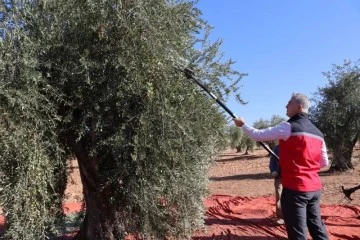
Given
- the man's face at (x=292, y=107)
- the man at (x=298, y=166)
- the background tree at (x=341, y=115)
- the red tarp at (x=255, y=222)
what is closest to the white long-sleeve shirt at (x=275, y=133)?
the man at (x=298, y=166)

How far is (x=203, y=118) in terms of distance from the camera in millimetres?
6887

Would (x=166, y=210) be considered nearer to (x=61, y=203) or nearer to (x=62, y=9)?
(x=61, y=203)

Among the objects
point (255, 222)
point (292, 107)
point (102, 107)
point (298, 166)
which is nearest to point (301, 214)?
point (298, 166)

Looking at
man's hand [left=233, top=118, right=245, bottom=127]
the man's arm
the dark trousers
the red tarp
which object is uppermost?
man's hand [left=233, top=118, right=245, bottom=127]

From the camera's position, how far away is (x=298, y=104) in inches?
221

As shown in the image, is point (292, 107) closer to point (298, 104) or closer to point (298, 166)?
point (298, 104)

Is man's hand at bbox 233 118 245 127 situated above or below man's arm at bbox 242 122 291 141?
above

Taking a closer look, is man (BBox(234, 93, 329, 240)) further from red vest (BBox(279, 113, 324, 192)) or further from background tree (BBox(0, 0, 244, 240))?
background tree (BBox(0, 0, 244, 240))

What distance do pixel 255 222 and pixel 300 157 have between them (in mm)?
A: 4231

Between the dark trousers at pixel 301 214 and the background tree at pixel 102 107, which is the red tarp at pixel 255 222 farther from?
the dark trousers at pixel 301 214

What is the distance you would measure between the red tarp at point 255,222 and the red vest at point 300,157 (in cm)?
273

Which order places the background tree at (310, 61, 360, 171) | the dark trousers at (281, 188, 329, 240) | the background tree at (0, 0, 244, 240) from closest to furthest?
the dark trousers at (281, 188, 329, 240), the background tree at (0, 0, 244, 240), the background tree at (310, 61, 360, 171)

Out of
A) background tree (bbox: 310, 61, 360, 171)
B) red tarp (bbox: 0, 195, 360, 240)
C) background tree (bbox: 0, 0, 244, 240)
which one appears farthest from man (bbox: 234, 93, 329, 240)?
background tree (bbox: 310, 61, 360, 171)

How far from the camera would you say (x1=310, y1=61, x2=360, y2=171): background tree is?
20.9 meters
